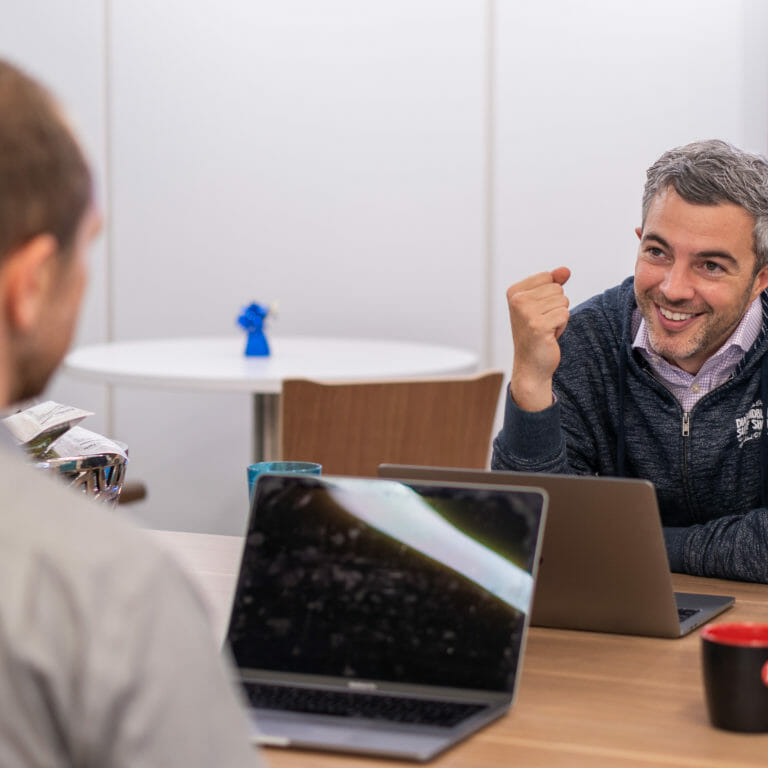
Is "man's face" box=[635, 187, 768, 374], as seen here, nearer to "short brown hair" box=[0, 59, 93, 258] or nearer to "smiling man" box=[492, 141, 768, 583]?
"smiling man" box=[492, 141, 768, 583]

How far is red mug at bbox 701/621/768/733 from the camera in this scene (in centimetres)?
97

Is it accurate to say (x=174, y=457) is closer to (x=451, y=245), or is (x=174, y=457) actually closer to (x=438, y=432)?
(x=451, y=245)

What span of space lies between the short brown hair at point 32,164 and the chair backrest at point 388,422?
1.72m

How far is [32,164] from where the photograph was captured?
574 mm

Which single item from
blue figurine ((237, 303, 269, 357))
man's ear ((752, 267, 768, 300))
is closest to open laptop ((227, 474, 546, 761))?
man's ear ((752, 267, 768, 300))

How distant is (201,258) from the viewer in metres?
4.27

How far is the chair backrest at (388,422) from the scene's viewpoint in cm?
237

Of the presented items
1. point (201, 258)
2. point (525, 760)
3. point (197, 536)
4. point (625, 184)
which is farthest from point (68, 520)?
point (201, 258)

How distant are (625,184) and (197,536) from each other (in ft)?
8.10

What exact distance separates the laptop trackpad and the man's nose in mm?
1013

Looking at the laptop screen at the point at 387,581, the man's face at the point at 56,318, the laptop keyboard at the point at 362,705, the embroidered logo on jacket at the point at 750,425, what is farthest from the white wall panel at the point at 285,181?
the man's face at the point at 56,318

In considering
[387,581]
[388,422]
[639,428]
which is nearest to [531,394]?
[639,428]

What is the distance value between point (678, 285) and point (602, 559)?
704 millimetres

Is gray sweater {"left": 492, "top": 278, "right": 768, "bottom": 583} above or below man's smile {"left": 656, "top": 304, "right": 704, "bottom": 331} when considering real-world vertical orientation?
below
